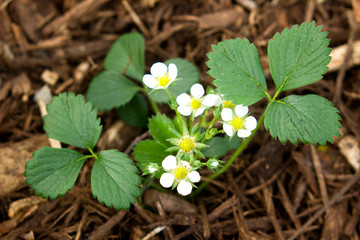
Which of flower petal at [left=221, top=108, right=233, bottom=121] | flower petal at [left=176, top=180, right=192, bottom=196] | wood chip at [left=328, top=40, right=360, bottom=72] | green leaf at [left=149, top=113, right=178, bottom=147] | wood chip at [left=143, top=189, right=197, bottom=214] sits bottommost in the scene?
wood chip at [left=328, top=40, right=360, bottom=72]

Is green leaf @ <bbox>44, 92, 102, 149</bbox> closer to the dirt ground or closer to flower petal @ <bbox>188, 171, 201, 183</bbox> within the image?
the dirt ground

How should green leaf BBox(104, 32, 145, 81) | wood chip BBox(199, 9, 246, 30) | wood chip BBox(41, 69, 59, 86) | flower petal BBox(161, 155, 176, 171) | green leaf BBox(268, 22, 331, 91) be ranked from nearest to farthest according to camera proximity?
1. flower petal BBox(161, 155, 176, 171)
2. green leaf BBox(268, 22, 331, 91)
3. green leaf BBox(104, 32, 145, 81)
4. wood chip BBox(41, 69, 59, 86)
5. wood chip BBox(199, 9, 246, 30)

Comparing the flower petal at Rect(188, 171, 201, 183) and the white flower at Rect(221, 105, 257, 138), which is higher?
the white flower at Rect(221, 105, 257, 138)

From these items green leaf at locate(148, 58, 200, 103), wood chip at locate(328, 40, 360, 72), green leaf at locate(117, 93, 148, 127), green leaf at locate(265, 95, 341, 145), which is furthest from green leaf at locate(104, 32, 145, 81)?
wood chip at locate(328, 40, 360, 72)

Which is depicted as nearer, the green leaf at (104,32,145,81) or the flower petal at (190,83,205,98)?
the flower petal at (190,83,205,98)

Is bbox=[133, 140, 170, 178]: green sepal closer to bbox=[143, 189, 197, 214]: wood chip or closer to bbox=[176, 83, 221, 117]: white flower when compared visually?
bbox=[176, 83, 221, 117]: white flower

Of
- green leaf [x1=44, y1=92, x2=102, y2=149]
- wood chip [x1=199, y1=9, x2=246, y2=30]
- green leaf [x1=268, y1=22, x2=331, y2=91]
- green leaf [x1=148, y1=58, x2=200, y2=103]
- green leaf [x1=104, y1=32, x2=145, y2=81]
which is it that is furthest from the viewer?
wood chip [x1=199, y1=9, x2=246, y2=30]

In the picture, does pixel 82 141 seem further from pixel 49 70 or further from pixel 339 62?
pixel 339 62
